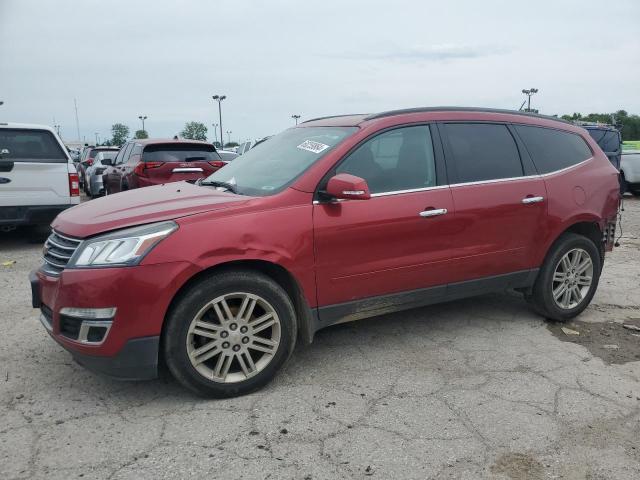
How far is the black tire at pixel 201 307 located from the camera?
303cm

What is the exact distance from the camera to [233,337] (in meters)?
3.19

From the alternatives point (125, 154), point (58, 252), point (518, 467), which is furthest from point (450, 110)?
point (125, 154)

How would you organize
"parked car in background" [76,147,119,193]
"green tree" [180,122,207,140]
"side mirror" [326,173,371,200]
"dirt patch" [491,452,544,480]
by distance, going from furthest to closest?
1. "green tree" [180,122,207,140]
2. "parked car in background" [76,147,119,193]
3. "side mirror" [326,173,371,200]
4. "dirt patch" [491,452,544,480]

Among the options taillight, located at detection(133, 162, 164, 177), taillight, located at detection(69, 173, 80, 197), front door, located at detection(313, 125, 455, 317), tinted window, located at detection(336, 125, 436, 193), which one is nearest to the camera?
front door, located at detection(313, 125, 455, 317)

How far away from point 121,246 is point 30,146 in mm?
5675

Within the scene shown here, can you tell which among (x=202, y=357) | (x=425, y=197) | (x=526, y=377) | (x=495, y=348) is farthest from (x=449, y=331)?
(x=202, y=357)

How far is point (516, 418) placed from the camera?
9.93ft

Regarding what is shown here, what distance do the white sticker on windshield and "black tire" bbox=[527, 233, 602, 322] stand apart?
2140mm

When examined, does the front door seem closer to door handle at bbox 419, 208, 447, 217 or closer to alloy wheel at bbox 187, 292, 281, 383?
door handle at bbox 419, 208, 447, 217

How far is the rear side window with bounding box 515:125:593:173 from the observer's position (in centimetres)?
447

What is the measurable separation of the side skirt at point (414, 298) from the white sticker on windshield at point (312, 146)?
3.46 ft

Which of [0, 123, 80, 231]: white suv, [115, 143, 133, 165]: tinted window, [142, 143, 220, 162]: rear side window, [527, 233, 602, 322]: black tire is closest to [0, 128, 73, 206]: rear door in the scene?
[0, 123, 80, 231]: white suv

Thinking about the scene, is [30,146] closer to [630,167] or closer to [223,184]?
[223,184]

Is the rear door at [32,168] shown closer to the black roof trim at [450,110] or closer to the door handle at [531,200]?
the black roof trim at [450,110]
